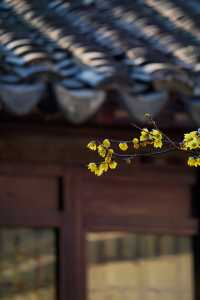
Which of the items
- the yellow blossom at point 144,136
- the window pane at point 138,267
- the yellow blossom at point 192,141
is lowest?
the window pane at point 138,267

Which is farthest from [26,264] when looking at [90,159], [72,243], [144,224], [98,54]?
[98,54]

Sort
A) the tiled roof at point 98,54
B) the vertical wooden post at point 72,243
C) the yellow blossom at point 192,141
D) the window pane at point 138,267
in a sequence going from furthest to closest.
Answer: the window pane at point 138,267
the vertical wooden post at point 72,243
the tiled roof at point 98,54
the yellow blossom at point 192,141

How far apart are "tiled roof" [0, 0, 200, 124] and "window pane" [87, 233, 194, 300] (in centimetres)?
123

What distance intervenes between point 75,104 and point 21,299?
151cm

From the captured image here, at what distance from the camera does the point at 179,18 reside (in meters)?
7.11

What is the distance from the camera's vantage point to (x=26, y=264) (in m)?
6.10

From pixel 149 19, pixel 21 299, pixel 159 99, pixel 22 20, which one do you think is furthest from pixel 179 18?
pixel 21 299

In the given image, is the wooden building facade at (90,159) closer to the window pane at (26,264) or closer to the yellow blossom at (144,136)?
the window pane at (26,264)

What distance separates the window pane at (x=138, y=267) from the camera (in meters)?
6.40

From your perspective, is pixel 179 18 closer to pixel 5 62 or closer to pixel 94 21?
pixel 94 21

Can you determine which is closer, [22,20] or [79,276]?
[79,276]

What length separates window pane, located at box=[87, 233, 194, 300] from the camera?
21.0ft

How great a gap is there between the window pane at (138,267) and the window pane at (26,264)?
0.32 m

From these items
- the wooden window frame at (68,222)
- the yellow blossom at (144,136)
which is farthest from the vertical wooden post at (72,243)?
the yellow blossom at (144,136)
